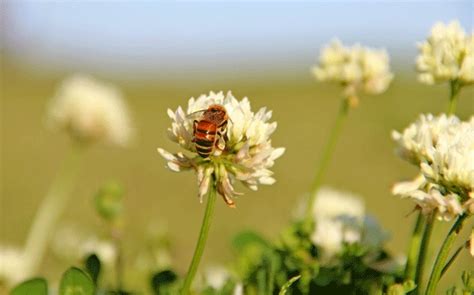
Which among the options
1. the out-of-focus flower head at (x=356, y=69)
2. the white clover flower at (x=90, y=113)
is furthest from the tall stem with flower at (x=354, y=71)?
the white clover flower at (x=90, y=113)

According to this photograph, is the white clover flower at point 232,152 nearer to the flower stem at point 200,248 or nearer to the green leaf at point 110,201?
the flower stem at point 200,248

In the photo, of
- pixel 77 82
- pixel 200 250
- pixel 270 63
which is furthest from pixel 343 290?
pixel 270 63

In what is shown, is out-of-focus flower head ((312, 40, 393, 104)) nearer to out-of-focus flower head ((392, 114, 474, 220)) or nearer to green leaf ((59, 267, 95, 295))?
out-of-focus flower head ((392, 114, 474, 220))

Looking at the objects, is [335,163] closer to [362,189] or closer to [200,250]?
[362,189]

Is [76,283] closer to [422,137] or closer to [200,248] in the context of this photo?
[200,248]

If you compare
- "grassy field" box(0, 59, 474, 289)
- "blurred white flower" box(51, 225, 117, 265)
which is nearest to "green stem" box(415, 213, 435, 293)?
"blurred white flower" box(51, 225, 117, 265)

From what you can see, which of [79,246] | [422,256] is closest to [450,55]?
[422,256]
